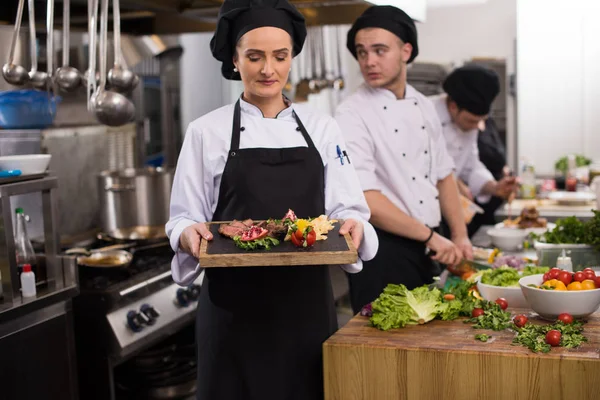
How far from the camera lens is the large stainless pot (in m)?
3.92

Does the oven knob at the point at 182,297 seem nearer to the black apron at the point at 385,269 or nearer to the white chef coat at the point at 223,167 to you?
the black apron at the point at 385,269

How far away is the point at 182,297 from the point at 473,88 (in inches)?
82.5

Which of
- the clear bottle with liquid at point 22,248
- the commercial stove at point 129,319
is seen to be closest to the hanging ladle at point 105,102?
the clear bottle with liquid at point 22,248

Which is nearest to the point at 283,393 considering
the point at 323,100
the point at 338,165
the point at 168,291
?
the point at 338,165

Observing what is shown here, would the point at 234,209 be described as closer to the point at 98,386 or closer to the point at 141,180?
the point at 98,386

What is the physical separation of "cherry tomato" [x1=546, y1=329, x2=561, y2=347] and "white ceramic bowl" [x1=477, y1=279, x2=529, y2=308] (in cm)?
52

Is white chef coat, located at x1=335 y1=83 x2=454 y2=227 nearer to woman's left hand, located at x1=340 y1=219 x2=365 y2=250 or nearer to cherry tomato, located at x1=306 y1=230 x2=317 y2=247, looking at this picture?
woman's left hand, located at x1=340 y1=219 x2=365 y2=250

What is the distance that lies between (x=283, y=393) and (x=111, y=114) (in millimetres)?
1374

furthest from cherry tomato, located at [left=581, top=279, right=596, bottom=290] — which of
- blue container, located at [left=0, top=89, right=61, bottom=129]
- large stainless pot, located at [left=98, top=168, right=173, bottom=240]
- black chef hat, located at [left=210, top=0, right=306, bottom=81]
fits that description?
blue container, located at [left=0, top=89, right=61, bottom=129]

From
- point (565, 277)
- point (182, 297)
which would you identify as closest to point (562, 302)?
point (565, 277)

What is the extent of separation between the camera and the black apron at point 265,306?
2.25 metres

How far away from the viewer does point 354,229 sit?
2166 mm

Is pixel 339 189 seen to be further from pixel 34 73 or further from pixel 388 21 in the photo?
pixel 34 73

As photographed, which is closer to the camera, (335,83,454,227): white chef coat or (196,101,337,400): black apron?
(196,101,337,400): black apron
